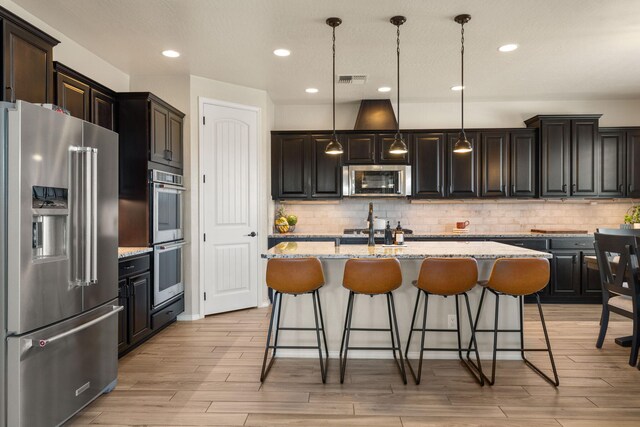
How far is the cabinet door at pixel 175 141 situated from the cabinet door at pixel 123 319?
1.47 m

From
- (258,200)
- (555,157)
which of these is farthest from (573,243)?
(258,200)

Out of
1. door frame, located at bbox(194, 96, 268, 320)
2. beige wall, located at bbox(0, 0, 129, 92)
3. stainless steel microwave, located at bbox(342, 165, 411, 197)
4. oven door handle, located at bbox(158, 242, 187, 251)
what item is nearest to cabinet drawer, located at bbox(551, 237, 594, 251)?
stainless steel microwave, located at bbox(342, 165, 411, 197)

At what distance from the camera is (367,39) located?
3785 mm

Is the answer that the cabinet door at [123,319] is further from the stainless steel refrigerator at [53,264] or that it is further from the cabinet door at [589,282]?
the cabinet door at [589,282]

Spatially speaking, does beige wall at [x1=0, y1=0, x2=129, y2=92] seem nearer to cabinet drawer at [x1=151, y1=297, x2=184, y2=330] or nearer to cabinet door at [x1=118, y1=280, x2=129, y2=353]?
cabinet door at [x1=118, y1=280, x2=129, y2=353]

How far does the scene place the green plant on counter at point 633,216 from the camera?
18.1ft

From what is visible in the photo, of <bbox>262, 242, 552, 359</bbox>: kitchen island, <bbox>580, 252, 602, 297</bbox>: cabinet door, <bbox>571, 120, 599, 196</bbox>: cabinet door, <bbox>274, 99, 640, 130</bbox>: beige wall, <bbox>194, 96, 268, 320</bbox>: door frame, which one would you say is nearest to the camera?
<bbox>262, 242, 552, 359</bbox>: kitchen island

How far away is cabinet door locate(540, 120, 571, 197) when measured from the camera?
552cm

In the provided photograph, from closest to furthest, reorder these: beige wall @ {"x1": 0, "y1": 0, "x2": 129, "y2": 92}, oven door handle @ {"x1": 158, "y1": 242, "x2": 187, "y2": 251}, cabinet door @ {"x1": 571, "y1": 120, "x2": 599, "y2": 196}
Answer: beige wall @ {"x1": 0, "y1": 0, "x2": 129, "y2": 92}, oven door handle @ {"x1": 158, "y1": 242, "x2": 187, "y2": 251}, cabinet door @ {"x1": 571, "y1": 120, "x2": 599, "y2": 196}

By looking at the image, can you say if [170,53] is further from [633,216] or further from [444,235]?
[633,216]

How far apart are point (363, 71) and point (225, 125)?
1708 mm

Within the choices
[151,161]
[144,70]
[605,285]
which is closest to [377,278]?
[605,285]

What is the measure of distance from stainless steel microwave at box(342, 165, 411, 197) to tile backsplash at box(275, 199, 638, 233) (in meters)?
0.33

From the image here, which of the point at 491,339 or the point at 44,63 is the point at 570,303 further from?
the point at 44,63
